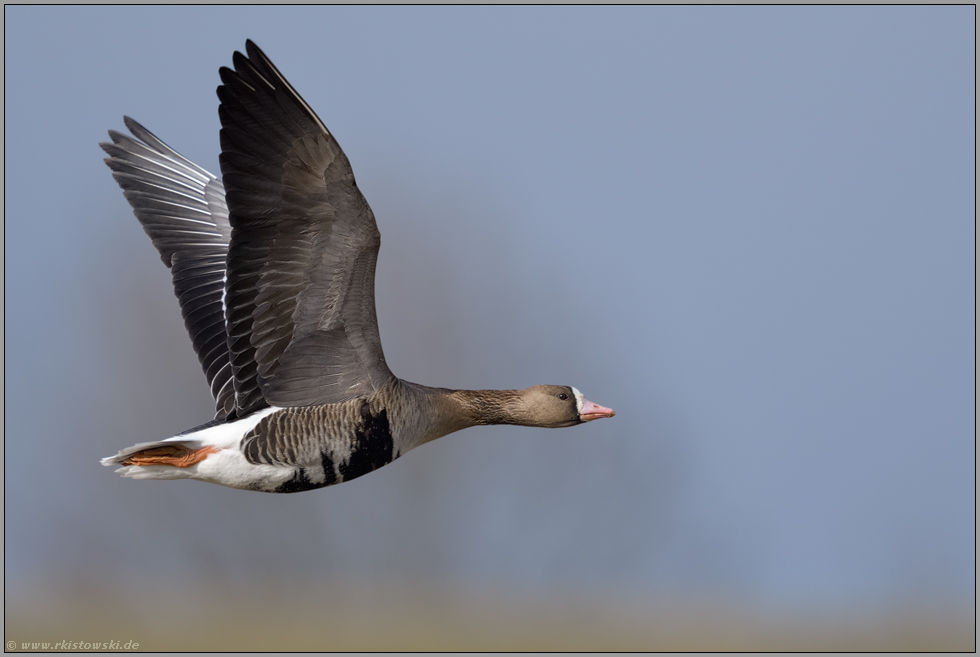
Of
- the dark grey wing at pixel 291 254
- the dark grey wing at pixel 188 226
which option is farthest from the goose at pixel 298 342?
the dark grey wing at pixel 188 226

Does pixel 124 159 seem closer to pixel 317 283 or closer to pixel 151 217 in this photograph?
pixel 151 217

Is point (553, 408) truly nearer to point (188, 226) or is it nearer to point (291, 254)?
point (291, 254)

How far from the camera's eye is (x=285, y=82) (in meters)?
6.21

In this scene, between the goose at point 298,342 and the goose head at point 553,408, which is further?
the goose head at point 553,408

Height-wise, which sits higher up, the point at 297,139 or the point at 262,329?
the point at 297,139

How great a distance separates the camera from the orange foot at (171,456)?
22.4 feet

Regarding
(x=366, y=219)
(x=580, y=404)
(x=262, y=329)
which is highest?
(x=366, y=219)

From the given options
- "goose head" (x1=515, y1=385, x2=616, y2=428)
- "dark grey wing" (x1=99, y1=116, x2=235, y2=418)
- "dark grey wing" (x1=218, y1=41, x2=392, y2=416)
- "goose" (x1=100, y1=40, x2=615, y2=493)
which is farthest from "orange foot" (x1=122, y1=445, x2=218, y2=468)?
"goose head" (x1=515, y1=385, x2=616, y2=428)

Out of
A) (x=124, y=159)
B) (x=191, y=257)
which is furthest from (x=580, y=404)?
(x=124, y=159)

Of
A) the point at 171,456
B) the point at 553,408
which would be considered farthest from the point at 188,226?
the point at 553,408

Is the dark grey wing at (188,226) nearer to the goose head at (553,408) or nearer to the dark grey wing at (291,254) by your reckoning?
the dark grey wing at (291,254)

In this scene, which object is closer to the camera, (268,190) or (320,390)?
(268,190)

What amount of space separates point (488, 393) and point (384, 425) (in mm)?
1058

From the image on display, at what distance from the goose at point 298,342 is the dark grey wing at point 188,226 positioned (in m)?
1.18
